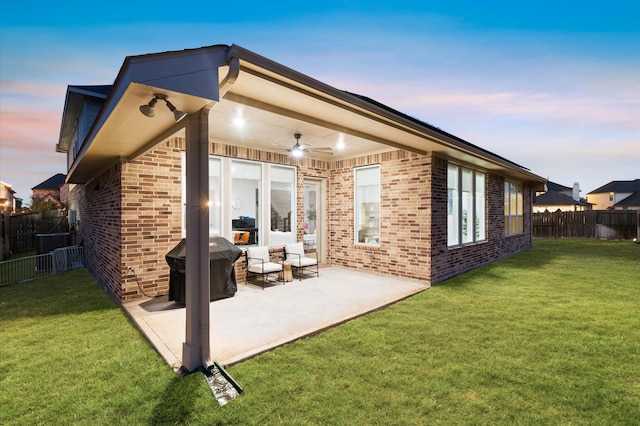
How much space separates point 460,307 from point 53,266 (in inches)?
421

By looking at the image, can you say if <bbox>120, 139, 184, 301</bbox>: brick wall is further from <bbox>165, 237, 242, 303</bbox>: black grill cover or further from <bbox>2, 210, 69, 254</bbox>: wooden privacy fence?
<bbox>2, 210, 69, 254</bbox>: wooden privacy fence

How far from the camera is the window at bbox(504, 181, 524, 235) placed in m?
11.1

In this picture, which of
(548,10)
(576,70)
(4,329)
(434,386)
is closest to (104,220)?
(4,329)

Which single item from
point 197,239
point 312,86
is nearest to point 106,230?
point 197,239

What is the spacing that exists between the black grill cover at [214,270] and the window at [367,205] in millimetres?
3672

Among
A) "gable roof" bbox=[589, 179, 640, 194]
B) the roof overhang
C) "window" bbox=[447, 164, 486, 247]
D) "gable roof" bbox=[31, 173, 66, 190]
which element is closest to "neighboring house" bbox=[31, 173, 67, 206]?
"gable roof" bbox=[31, 173, 66, 190]

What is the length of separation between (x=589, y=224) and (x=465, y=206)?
1554 cm

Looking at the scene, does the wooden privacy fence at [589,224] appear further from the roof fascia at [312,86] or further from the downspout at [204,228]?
the downspout at [204,228]

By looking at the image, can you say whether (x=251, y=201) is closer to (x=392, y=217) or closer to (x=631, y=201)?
(x=392, y=217)

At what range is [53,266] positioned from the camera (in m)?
8.53

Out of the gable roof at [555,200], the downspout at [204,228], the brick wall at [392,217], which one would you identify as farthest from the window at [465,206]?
the gable roof at [555,200]

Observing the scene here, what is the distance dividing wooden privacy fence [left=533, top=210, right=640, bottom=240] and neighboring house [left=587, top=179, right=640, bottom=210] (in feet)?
92.9

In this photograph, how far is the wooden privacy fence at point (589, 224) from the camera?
1653 cm

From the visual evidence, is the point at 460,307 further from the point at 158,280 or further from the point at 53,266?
the point at 53,266
